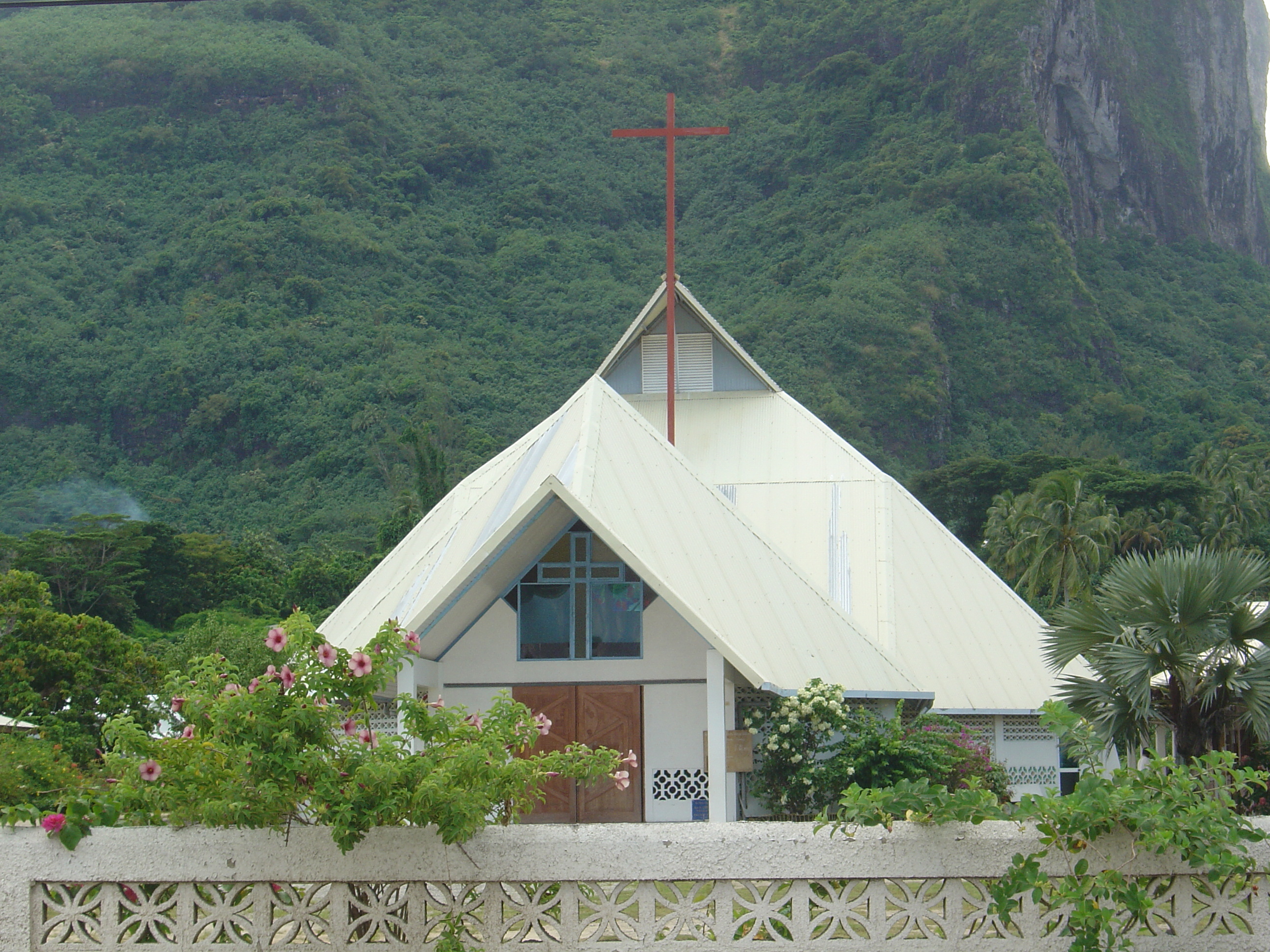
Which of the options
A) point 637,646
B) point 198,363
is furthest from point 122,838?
point 198,363

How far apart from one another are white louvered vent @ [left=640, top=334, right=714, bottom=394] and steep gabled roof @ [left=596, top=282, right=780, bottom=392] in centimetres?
21

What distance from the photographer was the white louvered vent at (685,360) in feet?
84.7

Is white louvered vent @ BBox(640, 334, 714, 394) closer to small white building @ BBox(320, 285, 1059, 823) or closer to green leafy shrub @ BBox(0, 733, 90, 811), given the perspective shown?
small white building @ BBox(320, 285, 1059, 823)

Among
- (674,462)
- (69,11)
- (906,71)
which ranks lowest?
(674,462)

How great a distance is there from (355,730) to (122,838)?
1.35m

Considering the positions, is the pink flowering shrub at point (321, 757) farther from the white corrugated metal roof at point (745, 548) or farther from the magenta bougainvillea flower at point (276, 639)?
the white corrugated metal roof at point (745, 548)

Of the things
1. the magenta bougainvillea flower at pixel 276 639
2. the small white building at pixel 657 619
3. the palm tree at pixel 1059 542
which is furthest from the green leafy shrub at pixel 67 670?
the palm tree at pixel 1059 542

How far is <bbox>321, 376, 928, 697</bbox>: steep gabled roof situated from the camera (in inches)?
571

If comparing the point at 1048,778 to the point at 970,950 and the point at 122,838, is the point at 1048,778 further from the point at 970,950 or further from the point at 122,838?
the point at 122,838

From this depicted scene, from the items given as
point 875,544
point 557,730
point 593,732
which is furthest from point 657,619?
point 875,544

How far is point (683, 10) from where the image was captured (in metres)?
150

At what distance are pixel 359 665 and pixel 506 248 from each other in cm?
11212

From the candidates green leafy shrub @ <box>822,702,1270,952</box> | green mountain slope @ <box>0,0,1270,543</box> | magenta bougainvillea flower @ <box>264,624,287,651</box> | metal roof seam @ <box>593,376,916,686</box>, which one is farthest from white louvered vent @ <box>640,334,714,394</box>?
green mountain slope @ <box>0,0,1270,543</box>

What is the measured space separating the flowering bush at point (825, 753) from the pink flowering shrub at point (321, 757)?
272 inches
